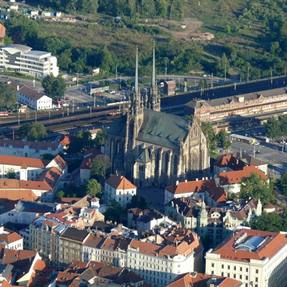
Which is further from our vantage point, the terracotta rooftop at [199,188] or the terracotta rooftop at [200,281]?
the terracotta rooftop at [199,188]

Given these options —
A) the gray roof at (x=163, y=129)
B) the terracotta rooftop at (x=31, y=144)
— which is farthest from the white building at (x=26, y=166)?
the gray roof at (x=163, y=129)

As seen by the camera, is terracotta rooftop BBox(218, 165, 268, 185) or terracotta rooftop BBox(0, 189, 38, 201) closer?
terracotta rooftop BBox(0, 189, 38, 201)

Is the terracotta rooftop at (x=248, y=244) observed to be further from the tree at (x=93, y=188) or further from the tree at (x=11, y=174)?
the tree at (x=11, y=174)

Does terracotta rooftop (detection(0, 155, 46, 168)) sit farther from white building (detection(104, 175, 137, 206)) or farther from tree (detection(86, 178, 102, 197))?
white building (detection(104, 175, 137, 206))

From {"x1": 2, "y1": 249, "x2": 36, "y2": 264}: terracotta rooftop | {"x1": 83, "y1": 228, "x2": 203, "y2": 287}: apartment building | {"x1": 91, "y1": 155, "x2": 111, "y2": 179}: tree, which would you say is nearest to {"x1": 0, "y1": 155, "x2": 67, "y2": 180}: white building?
{"x1": 91, "y1": 155, "x2": 111, "y2": 179}: tree

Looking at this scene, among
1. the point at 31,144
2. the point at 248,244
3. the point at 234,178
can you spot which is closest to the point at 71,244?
the point at 248,244

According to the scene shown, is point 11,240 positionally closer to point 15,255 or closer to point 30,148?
point 15,255
